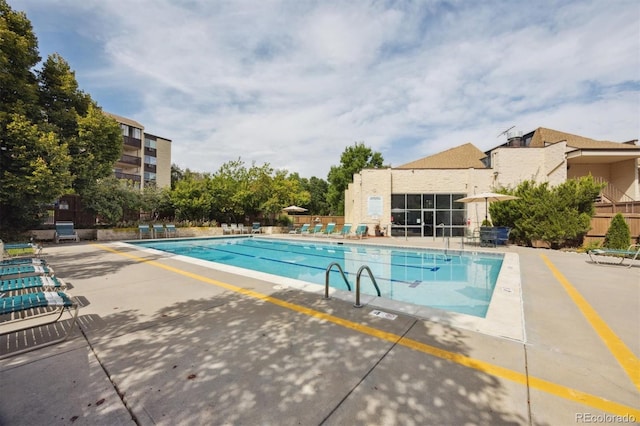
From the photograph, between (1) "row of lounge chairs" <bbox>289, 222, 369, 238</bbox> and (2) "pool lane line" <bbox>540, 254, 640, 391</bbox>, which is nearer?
(2) "pool lane line" <bbox>540, 254, 640, 391</bbox>

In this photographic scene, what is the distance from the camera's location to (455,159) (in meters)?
24.4

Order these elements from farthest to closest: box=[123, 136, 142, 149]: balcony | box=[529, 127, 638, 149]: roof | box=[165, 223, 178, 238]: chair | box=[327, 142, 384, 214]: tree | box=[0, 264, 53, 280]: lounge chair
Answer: box=[327, 142, 384, 214]: tree
box=[123, 136, 142, 149]: balcony
box=[529, 127, 638, 149]: roof
box=[165, 223, 178, 238]: chair
box=[0, 264, 53, 280]: lounge chair

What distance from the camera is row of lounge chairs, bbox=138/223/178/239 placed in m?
16.8

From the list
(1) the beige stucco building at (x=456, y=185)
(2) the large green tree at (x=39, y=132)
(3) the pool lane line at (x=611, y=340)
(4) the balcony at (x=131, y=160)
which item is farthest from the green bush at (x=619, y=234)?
(4) the balcony at (x=131, y=160)

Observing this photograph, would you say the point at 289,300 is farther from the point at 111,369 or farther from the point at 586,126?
the point at 586,126

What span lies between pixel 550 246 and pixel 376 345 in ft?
45.0

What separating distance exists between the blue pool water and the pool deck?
1.97 metres

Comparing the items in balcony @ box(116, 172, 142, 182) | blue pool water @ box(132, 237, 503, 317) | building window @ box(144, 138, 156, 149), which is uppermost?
building window @ box(144, 138, 156, 149)

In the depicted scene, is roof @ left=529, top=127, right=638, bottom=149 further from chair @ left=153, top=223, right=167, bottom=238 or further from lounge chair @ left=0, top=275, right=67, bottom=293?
chair @ left=153, top=223, right=167, bottom=238

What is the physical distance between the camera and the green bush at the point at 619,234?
1065cm

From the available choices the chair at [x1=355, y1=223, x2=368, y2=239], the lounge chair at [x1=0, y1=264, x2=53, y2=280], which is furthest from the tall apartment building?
the lounge chair at [x1=0, y1=264, x2=53, y2=280]

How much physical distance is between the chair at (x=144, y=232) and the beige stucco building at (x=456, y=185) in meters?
13.5

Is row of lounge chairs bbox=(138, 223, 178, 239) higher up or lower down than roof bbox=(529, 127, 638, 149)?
lower down

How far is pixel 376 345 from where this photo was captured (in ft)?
9.85
